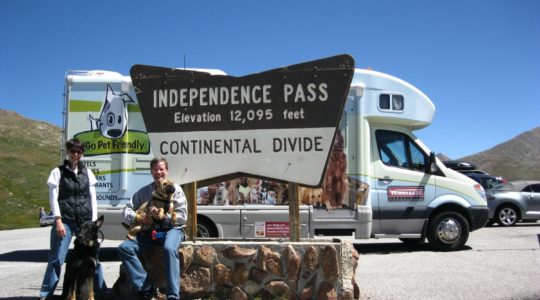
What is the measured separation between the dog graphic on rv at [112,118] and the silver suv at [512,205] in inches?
475

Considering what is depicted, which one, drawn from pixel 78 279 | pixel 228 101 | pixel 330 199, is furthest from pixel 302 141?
pixel 330 199

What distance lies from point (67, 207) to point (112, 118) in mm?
3737

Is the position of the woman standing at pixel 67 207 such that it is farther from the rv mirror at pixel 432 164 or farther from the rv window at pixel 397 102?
the rv mirror at pixel 432 164

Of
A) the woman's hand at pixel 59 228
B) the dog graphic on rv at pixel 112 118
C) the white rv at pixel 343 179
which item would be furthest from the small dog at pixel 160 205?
the dog graphic on rv at pixel 112 118

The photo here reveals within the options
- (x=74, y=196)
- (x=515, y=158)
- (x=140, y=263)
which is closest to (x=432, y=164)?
(x=140, y=263)

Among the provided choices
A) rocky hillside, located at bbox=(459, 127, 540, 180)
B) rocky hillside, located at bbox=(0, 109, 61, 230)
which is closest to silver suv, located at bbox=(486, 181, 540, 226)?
rocky hillside, located at bbox=(0, 109, 61, 230)

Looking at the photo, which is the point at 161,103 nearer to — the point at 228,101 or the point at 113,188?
the point at 228,101

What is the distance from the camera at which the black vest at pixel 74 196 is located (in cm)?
Result: 535

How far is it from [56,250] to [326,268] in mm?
2932

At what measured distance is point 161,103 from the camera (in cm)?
588

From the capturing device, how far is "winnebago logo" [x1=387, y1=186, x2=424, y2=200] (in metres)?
9.48

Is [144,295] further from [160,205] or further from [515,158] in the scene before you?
[515,158]

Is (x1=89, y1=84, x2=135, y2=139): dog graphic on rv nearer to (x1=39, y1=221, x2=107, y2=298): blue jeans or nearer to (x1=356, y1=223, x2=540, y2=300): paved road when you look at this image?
(x1=39, y1=221, x2=107, y2=298): blue jeans

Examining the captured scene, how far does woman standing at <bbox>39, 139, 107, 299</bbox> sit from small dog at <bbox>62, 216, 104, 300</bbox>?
0.27 m
